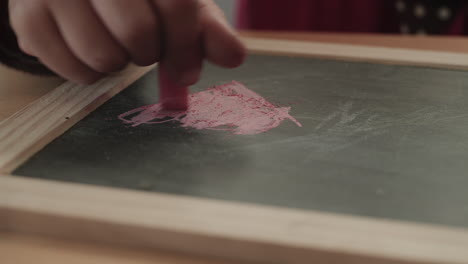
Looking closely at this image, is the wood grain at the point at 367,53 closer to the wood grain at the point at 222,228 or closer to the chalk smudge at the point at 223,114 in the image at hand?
the chalk smudge at the point at 223,114

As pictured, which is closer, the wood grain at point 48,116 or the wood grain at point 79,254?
the wood grain at point 79,254

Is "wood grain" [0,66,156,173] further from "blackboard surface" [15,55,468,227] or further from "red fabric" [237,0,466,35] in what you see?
"red fabric" [237,0,466,35]

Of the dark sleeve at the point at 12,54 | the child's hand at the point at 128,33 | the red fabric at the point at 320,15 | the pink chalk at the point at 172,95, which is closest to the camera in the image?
the child's hand at the point at 128,33

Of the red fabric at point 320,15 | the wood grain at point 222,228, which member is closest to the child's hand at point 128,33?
the wood grain at point 222,228

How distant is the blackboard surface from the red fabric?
906mm

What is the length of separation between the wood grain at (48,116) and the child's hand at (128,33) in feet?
0.25

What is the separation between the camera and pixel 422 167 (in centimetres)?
46

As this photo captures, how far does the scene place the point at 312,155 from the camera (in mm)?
484

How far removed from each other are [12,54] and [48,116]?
19 cm

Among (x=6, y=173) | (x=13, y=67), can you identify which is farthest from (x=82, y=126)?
(x=13, y=67)

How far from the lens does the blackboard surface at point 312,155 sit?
41 centimetres

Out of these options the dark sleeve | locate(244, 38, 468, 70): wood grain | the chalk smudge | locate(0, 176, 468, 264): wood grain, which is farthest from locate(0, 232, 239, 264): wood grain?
locate(244, 38, 468, 70): wood grain

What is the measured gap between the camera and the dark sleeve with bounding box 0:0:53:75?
2.29 ft

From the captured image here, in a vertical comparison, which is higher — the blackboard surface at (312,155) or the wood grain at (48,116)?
the wood grain at (48,116)
